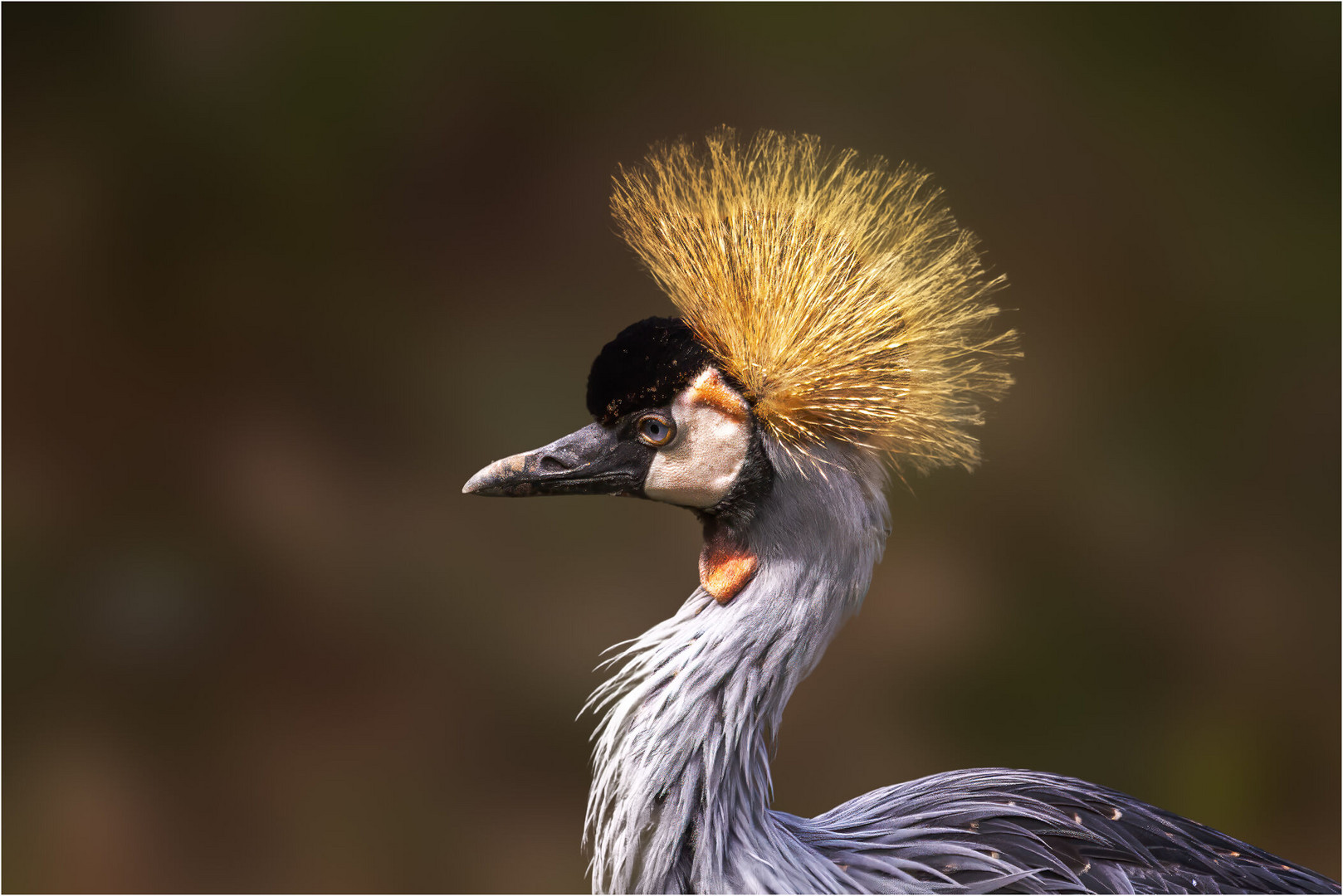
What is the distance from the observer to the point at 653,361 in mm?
1224

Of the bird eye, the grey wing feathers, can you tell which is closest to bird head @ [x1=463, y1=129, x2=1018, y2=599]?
the bird eye

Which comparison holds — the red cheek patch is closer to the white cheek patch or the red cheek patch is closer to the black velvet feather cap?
the white cheek patch

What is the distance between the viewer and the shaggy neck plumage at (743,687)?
4.00 feet

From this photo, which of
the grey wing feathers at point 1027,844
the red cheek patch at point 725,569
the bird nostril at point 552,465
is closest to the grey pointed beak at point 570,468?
the bird nostril at point 552,465

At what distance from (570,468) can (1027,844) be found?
0.72 metres

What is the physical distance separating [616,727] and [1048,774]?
2.04 feet

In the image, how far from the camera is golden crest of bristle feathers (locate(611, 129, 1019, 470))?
1.19 meters

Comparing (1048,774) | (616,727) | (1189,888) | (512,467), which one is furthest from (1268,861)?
(512,467)

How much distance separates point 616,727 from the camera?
128 centimetres

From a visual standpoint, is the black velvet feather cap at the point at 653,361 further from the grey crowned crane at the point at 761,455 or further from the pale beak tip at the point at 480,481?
the pale beak tip at the point at 480,481

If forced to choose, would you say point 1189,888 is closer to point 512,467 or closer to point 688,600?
point 688,600

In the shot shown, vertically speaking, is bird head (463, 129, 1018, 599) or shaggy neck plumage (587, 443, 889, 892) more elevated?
bird head (463, 129, 1018, 599)

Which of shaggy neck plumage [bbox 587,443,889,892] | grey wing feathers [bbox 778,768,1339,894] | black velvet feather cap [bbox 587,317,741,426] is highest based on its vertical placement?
black velvet feather cap [bbox 587,317,741,426]

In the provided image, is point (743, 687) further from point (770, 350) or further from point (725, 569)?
point (770, 350)
